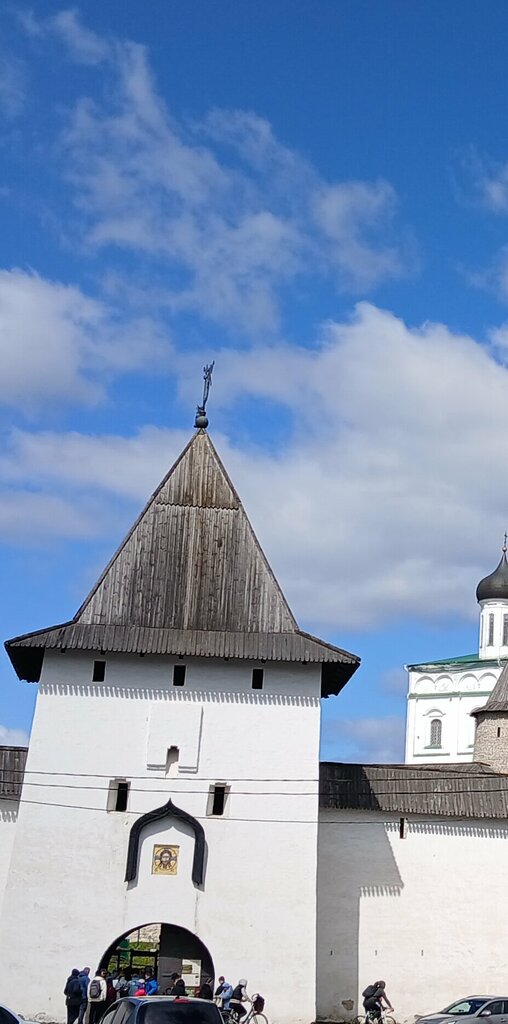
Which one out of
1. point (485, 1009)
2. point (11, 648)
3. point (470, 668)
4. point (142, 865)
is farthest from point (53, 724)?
point (470, 668)

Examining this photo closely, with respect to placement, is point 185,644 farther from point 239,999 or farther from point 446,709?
point 446,709

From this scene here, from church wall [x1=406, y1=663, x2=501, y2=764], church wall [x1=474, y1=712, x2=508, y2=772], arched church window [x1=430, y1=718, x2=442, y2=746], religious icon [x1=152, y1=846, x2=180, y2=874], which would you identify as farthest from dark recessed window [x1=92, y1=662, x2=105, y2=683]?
arched church window [x1=430, y1=718, x2=442, y2=746]

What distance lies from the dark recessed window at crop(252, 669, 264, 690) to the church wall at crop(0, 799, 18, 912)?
194 inches

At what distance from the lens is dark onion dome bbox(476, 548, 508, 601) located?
63344 mm

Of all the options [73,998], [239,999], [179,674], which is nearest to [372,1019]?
[239,999]

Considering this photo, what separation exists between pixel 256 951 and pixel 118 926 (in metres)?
2.46

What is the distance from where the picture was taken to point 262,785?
2055cm

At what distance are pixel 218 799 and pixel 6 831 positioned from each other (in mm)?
3954

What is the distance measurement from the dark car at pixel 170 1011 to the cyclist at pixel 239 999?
8.15 meters

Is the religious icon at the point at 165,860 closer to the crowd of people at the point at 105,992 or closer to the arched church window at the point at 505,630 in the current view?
the crowd of people at the point at 105,992

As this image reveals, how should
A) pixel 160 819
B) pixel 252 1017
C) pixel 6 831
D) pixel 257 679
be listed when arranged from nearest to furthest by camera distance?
pixel 252 1017 → pixel 160 819 → pixel 6 831 → pixel 257 679

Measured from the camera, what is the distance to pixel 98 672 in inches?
830

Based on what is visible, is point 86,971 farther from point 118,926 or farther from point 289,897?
point 289,897

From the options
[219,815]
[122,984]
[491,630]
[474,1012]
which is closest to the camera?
[474,1012]
